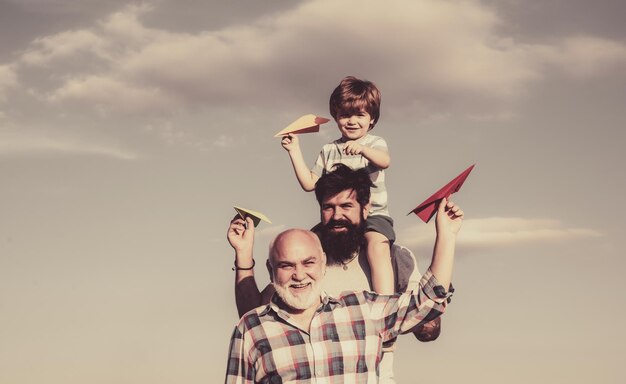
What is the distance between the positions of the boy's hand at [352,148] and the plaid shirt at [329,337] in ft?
6.94

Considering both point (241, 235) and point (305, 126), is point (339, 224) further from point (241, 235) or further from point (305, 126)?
point (305, 126)

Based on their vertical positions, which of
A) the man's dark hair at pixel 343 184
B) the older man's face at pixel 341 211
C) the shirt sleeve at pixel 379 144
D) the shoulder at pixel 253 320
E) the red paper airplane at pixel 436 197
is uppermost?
the shirt sleeve at pixel 379 144

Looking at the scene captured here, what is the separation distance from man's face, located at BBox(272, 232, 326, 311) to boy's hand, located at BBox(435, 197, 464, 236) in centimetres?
108

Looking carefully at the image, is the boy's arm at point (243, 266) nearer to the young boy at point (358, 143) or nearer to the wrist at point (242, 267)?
the wrist at point (242, 267)

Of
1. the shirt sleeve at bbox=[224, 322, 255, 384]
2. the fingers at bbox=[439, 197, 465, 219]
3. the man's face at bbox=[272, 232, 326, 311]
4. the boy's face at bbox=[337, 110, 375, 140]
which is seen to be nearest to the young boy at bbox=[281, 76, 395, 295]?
the boy's face at bbox=[337, 110, 375, 140]

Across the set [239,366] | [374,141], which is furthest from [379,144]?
[239,366]

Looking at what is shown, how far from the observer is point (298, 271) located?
7277 mm

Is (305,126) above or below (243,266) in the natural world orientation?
above

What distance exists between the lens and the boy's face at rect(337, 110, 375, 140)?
976 cm

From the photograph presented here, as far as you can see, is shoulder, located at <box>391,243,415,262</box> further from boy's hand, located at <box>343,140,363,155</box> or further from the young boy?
boy's hand, located at <box>343,140,363,155</box>

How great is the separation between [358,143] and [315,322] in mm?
2600

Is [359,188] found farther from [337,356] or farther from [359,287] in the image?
[337,356]

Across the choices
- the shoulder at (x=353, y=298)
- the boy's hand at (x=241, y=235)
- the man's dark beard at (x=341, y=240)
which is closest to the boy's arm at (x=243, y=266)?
the boy's hand at (x=241, y=235)

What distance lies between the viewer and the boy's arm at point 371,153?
9.20 meters
